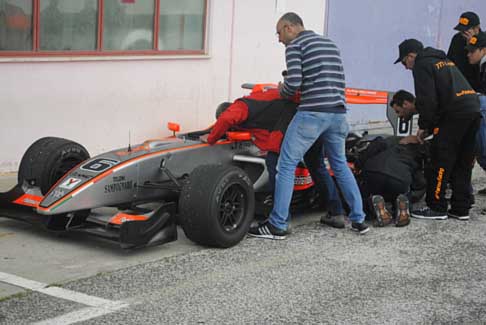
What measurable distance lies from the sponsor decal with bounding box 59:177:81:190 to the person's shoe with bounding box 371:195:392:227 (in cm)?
268

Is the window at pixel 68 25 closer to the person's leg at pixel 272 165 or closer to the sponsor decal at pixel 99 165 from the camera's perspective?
the sponsor decal at pixel 99 165

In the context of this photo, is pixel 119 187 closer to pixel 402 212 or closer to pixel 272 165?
pixel 272 165

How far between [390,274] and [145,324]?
2.10 meters

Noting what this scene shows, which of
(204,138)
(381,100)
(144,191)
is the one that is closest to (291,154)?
(204,138)

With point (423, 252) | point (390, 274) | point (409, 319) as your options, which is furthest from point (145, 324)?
point (423, 252)

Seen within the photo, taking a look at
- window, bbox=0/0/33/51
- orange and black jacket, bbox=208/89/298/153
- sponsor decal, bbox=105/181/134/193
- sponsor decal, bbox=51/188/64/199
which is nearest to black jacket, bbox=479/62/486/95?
orange and black jacket, bbox=208/89/298/153

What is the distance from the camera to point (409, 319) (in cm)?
538

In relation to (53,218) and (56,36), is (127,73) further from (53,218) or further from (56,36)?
(53,218)

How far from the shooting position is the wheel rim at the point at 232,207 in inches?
268

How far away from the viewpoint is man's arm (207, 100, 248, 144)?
750cm

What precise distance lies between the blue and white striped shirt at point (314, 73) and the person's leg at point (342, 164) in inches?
7.2

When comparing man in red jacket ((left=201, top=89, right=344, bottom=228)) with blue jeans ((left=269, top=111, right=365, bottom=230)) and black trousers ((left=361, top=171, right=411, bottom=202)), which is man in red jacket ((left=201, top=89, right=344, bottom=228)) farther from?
black trousers ((left=361, top=171, right=411, bottom=202))

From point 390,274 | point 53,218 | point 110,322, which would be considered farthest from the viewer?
point 53,218

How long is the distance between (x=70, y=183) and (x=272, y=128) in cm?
187
